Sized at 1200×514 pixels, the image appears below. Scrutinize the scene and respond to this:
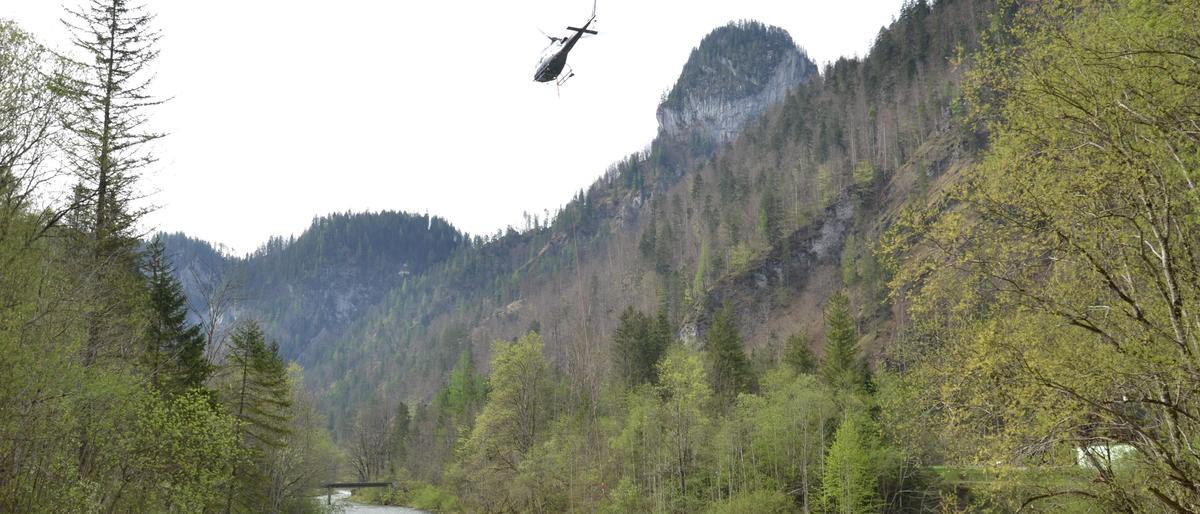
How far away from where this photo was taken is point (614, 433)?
47750 millimetres

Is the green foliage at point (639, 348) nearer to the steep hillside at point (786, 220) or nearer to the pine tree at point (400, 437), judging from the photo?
the steep hillside at point (786, 220)

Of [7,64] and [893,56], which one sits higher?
[893,56]

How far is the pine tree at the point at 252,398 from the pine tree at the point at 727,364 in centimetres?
2855

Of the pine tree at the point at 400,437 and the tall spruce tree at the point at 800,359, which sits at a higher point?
the tall spruce tree at the point at 800,359

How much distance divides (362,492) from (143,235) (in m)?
67.9

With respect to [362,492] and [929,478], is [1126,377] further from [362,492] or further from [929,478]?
[362,492]

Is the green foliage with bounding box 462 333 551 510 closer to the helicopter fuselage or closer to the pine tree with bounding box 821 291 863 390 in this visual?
the pine tree with bounding box 821 291 863 390

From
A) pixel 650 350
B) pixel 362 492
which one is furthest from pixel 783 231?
pixel 362 492

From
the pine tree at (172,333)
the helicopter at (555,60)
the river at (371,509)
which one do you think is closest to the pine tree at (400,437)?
the river at (371,509)

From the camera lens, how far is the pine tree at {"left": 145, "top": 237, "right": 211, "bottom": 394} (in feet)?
86.8

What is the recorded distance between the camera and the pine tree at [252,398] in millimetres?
31934

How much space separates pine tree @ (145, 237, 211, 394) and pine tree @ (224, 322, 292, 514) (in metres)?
2.35

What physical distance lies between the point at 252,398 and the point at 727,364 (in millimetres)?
31511

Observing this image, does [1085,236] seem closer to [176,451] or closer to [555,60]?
[555,60]
